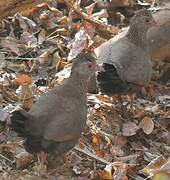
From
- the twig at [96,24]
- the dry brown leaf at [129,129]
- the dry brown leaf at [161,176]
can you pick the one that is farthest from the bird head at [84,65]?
the dry brown leaf at [161,176]

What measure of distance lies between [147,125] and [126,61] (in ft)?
2.12

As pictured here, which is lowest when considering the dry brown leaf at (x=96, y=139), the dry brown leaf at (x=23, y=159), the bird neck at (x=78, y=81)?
the dry brown leaf at (x=96, y=139)

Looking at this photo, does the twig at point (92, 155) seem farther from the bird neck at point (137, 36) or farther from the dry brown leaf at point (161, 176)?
the dry brown leaf at point (161, 176)

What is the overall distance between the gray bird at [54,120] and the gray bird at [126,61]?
1.89ft

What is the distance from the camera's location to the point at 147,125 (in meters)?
4.95

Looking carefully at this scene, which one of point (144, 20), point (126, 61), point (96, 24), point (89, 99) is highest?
point (144, 20)

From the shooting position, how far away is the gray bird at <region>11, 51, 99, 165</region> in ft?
12.1

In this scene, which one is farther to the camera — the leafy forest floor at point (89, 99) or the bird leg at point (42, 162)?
the leafy forest floor at point (89, 99)

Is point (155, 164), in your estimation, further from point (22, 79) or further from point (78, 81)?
point (22, 79)

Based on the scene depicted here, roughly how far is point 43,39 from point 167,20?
1.36 m

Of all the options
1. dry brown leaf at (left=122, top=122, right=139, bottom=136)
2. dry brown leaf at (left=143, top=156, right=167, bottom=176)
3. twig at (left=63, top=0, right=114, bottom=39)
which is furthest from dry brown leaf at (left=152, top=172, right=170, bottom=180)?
twig at (left=63, top=0, right=114, bottom=39)

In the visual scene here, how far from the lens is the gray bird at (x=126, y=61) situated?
15.2 feet

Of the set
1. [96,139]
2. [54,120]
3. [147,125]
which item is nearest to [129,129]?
[147,125]

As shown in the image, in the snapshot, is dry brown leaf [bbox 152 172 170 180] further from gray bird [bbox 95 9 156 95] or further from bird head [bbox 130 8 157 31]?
bird head [bbox 130 8 157 31]
